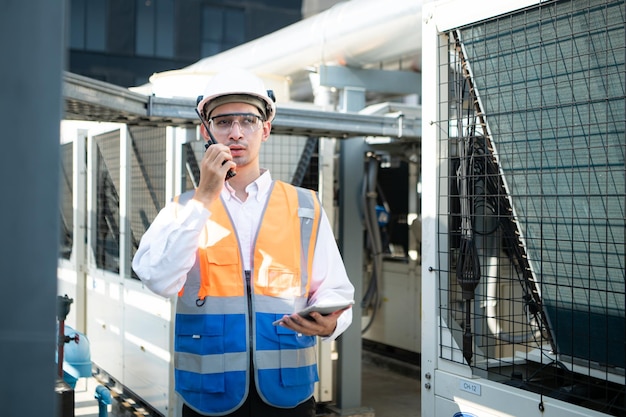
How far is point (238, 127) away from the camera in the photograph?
2.39 m

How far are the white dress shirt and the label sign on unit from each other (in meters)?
0.52

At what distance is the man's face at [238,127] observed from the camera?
94.7 inches

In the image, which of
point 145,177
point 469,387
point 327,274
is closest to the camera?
point 327,274

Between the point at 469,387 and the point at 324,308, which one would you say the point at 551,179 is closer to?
the point at 469,387

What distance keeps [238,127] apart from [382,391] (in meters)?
4.52

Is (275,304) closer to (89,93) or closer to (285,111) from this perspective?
(89,93)

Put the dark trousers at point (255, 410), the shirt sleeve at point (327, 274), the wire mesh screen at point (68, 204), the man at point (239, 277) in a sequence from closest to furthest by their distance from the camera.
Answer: the man at point (239, 277) < the dark trousers at point (255, 410) < the shirt sleeve at point (327, 274) < the wire mesh screen at point (68, 204)

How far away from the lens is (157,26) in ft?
54.9

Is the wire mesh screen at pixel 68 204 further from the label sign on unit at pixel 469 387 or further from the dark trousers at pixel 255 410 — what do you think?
the label sign on unit at pixel 469 387

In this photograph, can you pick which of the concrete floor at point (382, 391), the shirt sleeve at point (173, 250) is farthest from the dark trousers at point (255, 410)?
the concrete floor at point (382, 391)

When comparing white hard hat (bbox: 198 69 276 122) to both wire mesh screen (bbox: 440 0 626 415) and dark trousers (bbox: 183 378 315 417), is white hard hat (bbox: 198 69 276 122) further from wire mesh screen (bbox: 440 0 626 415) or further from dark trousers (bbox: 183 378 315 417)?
dark trousers (bbox: 183 378 315 417)

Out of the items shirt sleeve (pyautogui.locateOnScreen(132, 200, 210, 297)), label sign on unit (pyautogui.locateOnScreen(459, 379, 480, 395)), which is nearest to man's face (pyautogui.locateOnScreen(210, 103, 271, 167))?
shirt sleeve (pyautogui.locateOnScreen(132, 200, 210, 297))

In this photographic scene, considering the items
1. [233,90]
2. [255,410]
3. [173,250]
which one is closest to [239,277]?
[173,250]

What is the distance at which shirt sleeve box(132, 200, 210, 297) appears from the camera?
86.6 inches
